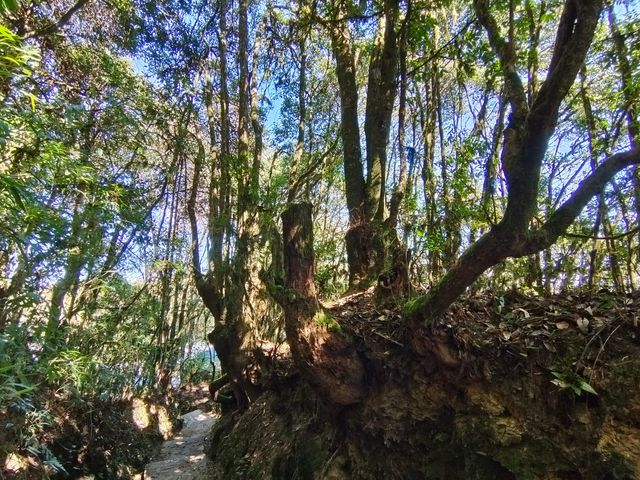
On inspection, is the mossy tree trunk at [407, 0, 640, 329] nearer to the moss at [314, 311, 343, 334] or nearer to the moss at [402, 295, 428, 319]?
the moss at [402, 295, 428, 319]

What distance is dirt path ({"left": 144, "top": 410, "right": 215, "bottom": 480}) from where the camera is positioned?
220 inches

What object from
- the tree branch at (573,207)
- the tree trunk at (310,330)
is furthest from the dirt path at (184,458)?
the tree branch at (573,207)

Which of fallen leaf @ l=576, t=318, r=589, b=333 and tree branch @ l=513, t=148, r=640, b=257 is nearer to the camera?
tree branch @ l=513, t=148, r=640, b=257

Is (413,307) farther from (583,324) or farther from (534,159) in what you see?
(534,159)

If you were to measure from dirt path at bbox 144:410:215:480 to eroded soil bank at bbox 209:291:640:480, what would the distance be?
239 centimetres

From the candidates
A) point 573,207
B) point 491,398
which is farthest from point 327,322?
point 573,207

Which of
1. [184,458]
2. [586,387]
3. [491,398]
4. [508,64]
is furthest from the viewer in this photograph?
[184,458]

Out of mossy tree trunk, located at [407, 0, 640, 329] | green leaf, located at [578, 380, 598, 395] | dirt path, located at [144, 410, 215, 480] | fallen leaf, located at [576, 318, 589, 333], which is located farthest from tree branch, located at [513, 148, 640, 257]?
dirt path, located at [144, 410, 215, 480]

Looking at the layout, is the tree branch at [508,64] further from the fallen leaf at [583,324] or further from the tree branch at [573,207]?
the fallen leaf at [583,324]

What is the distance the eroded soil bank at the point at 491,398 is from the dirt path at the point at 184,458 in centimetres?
239

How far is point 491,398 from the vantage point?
2.82 metres

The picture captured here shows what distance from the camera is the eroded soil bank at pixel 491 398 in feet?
7.95

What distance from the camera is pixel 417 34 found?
13.5 ft

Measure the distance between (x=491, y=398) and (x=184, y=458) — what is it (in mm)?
5454
